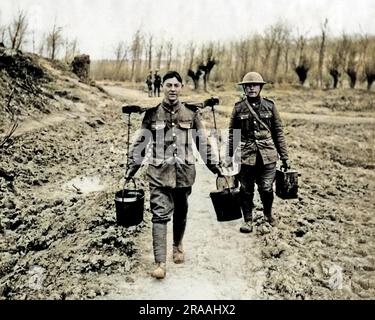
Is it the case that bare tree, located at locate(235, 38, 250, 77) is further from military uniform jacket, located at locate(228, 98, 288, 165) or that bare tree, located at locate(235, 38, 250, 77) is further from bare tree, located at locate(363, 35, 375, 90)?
military uniform jacket, located at locate(228, 98, 288, 165)

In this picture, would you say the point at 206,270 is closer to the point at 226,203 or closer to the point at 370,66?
the point at 226,203

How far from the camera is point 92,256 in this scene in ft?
13.5

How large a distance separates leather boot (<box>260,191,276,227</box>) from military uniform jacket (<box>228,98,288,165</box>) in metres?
0.44

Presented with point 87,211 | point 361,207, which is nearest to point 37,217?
point 87,211

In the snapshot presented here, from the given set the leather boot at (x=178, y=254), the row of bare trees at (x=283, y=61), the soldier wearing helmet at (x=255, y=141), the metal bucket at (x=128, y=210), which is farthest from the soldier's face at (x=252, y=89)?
the row of bare trees at (x=283, y=61)

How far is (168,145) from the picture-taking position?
12.4 ft

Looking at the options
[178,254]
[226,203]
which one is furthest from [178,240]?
[226,203]

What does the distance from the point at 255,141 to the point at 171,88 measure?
1350 millimetres

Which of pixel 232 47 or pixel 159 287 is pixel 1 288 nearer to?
pixel 159 287

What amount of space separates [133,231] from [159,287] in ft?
4.49

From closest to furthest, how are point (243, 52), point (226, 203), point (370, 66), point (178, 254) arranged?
point (178, 254), point (226, 203), point (370, 66), point (243, 52)

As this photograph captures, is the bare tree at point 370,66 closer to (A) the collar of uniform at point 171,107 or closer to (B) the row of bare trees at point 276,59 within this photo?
(B) the row of bare trees at point 276,59

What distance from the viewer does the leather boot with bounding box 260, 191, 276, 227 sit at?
4.84 metres

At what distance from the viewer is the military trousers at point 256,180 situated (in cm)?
472
